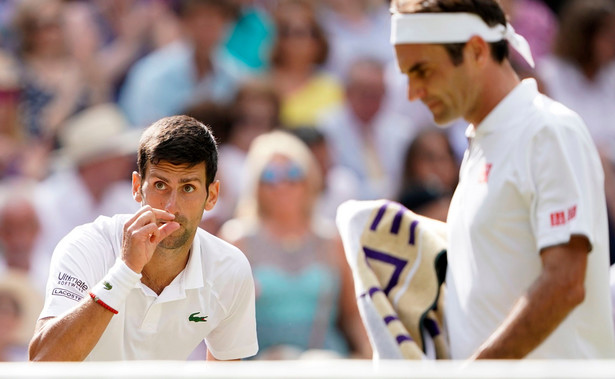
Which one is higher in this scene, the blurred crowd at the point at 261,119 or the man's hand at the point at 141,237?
the man's hand at the point at 141,237

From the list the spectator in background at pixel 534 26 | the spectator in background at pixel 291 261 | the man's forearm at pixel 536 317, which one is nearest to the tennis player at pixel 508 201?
the man's forearm at pixel 536 317

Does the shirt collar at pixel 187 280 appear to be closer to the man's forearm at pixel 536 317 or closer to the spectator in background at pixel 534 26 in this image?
the man's forearm at pixel 536 317

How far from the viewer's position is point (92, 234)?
11.0 feet

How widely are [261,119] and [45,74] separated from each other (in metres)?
1.51

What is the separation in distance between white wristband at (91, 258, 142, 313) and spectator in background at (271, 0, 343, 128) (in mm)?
4792

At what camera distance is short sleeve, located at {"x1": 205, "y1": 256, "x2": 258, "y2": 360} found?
11.5ft

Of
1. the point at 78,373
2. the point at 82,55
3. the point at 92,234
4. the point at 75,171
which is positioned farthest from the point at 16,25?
the point at 78,373

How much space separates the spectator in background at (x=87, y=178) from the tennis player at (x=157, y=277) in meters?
3.19

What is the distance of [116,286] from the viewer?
3.07 meters

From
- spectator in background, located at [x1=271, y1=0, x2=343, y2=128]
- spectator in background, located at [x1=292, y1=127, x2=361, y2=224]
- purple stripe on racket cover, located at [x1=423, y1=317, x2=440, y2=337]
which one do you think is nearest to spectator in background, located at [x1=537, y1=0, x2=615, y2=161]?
spectator in background, located at [x1=271, y1=0, x2=343, y2=128]

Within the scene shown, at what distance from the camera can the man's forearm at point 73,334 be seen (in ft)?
9.89

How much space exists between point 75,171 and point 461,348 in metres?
4.00

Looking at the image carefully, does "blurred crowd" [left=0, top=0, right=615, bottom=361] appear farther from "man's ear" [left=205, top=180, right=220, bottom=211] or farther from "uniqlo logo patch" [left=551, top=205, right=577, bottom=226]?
"uniqlo logo patch" [left=551, top=205, right=577, bottom=226]

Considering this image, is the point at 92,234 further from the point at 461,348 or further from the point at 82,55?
the point at 82,55
